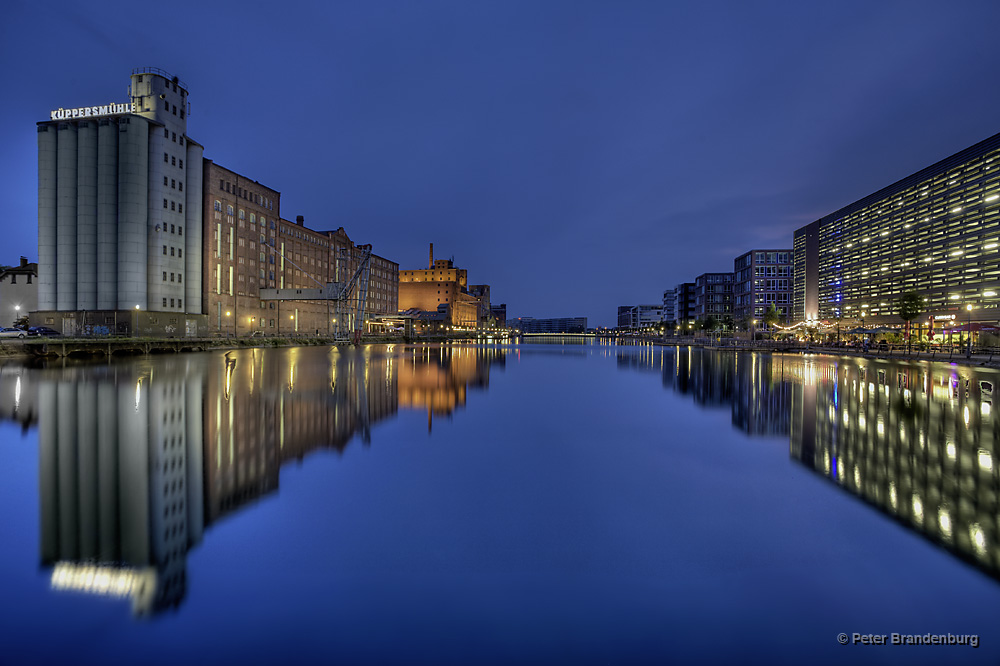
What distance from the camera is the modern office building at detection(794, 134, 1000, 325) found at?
221 feet

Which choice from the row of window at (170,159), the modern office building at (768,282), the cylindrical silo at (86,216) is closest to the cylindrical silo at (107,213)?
the cylindrical silo at (86,216)

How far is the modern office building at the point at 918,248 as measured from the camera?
67306 millimetres

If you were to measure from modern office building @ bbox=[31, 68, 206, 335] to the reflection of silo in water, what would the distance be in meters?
51.7

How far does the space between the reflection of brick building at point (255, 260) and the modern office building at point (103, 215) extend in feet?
34.8

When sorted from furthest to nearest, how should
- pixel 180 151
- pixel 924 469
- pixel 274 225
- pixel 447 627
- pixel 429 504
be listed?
pixel 274 225
pixel 180 151
pixel 924 469
pixel 429 504
pixel 447 627

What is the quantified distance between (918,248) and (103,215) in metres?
130

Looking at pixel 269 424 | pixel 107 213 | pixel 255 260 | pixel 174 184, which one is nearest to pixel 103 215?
pixel 107 213

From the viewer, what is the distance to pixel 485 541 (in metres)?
5.88

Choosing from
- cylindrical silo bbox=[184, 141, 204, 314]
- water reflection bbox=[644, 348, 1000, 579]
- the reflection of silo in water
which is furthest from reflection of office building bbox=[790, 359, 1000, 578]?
cylindrical silo bbox=[184, 141, 204, 314]

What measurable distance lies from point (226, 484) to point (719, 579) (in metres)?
7.53

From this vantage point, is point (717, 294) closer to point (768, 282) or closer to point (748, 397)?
point (768, 282)

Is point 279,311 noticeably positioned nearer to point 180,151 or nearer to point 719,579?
point 180,151

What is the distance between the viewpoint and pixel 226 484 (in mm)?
7680

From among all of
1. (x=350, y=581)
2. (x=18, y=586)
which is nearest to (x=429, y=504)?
(x=350, y=581)
